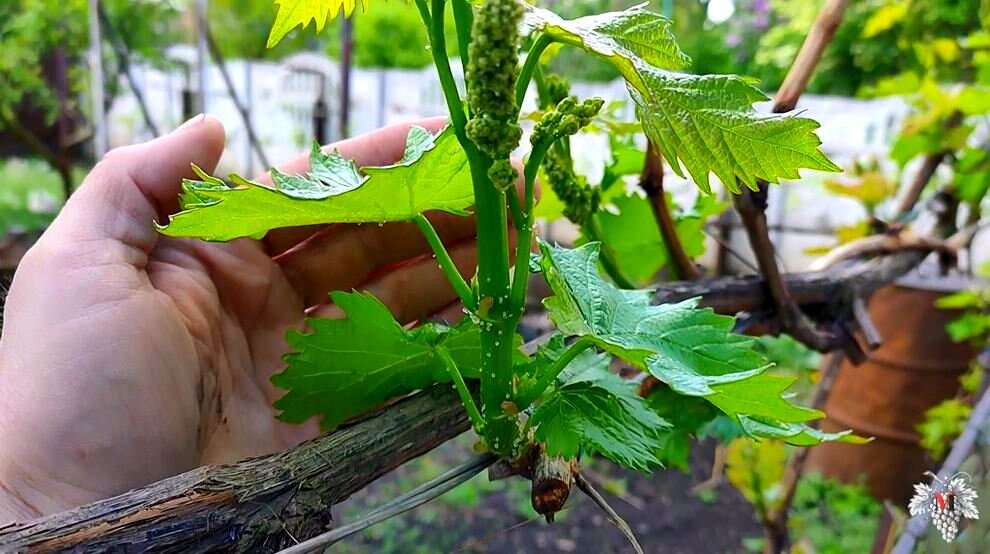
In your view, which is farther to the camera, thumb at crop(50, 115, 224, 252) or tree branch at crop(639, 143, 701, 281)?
tree branch at crop(639, 143, 701, 281)

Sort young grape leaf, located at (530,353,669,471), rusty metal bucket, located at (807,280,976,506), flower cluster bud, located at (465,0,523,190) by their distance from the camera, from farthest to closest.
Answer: rusty metal bucket, located at (807,280,976,506) < young grape leaf, located at (530,353,669,471) < flower cluster bud, located at (465,0,523,190)

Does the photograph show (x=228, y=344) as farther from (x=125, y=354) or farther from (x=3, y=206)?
(x=3, y=206)

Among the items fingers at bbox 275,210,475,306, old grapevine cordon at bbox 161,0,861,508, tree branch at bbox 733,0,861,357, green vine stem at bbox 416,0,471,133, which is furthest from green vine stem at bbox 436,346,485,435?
tree branch at bbox 733,0,861,357

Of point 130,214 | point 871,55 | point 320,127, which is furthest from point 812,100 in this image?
point 130,214

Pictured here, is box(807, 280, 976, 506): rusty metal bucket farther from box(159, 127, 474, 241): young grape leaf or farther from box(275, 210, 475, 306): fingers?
box(159, 127, 474, 241): young grape leaf

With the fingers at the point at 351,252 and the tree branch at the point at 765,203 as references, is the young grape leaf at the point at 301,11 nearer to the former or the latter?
the fingers at the point at 351,252

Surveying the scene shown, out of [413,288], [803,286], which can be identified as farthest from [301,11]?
[803,286]

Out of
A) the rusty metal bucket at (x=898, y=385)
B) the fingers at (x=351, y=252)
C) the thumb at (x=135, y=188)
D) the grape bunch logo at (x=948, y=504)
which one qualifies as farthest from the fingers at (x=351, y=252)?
the rusty metal bucket at (x=898, y=385)
